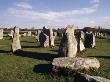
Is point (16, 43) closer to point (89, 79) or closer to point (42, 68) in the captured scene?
point (42, 68)

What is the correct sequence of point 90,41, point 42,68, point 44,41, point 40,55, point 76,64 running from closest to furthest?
1. point 76,64
2. point 42,68
3. point 40,55
4. point 90,41
5. point 44,41

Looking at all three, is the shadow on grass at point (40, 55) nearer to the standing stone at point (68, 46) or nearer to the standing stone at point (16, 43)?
the standing stone at point (68, 46)

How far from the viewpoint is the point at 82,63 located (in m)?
21.6

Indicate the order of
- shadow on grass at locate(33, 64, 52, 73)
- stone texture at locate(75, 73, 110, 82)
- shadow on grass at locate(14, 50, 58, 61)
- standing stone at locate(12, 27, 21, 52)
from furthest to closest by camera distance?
standing stone at locate(12, 27, 21, 52) → shadow on grass at locate(14, 50, 58, 61) → shadow on grass at locate(33, 64, 52, 73) → stone texture at locate(75, 73, 110, 82)

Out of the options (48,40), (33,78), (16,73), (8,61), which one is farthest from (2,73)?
(48,40)

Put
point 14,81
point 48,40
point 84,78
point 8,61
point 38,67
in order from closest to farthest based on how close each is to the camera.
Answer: point 84,78 → point 14,81 → point 38,67 → point 8,61 → point 48,40

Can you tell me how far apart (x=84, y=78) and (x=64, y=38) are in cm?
1334

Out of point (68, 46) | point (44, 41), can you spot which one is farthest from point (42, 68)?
point (44, 41)

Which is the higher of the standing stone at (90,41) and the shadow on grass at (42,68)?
the standing stone at (90,41)

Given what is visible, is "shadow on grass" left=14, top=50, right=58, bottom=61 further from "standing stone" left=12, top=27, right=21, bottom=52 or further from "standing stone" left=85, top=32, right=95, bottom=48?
"standing stone" left=85, top=32, right=95, bottom=48

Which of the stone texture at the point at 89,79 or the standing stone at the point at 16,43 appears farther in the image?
the standing stone at the point at 16,43

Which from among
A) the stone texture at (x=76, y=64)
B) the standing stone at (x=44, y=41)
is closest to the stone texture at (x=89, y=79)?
the stone texture at (x=76, y=64)

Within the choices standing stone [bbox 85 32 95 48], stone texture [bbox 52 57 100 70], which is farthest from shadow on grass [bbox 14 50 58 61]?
standing stone [bbox 85 32 95 48]

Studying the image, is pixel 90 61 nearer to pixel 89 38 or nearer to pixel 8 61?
pixel 8 61
